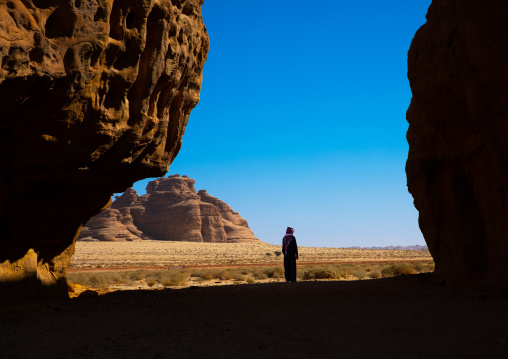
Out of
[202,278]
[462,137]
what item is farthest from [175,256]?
[462,137]

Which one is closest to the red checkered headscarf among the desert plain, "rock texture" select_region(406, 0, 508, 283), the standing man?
the standing man

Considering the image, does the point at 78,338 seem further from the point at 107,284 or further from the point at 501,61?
the point at 107,284

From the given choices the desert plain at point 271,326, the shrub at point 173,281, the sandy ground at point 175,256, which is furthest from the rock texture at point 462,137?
the sandy ground at point 175,256

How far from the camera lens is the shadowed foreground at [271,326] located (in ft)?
18.6

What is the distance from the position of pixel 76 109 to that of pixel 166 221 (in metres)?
113

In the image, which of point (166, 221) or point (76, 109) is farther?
point (166, 221)

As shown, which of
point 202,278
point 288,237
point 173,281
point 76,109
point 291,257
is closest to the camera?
point 76,109

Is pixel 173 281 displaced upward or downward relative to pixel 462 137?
downward

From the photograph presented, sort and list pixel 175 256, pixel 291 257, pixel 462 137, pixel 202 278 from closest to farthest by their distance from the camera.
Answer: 1. pixel 462 137
2. pixel 291 257
3. pixel 202 278
4. pixel 175 256

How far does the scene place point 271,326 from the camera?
24.2ft

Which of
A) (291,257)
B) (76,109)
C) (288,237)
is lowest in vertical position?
(291,257)

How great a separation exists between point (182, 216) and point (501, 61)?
113m

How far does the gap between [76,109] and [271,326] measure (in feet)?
17.7

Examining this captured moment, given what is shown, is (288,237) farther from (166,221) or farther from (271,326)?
(166,221)
